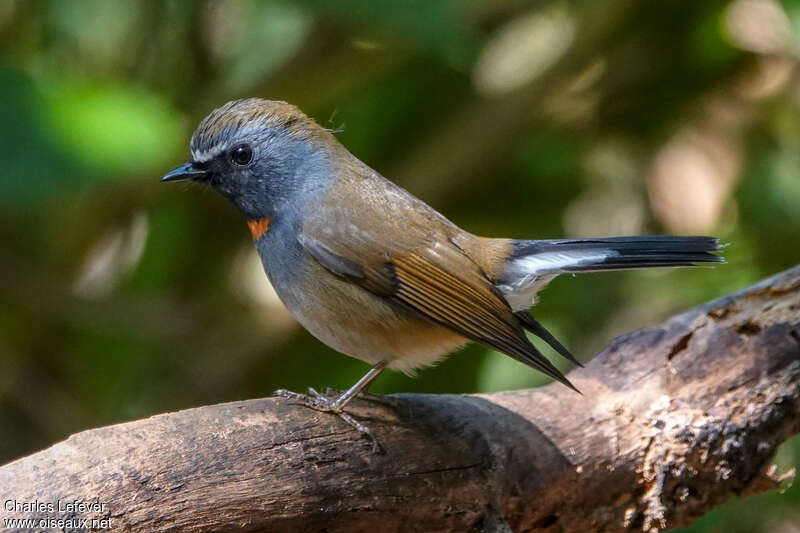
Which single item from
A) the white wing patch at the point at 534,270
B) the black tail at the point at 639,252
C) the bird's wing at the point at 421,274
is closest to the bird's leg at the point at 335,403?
the bird's wing at the point at 421,274

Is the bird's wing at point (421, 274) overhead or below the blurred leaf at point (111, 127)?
below

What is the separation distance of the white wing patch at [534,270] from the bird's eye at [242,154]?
1.02 meters

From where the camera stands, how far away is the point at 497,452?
127 inches

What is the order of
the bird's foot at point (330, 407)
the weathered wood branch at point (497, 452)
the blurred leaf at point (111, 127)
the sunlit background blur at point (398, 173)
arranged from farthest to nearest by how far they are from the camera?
the sunlit background blur at point (398, 173) < the blurred leaf at point (111, 127) < the bird's foot at point (330, 407) < the weathered wood branch at point (497, 452)

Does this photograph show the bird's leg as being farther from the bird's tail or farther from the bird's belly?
the bird's tail

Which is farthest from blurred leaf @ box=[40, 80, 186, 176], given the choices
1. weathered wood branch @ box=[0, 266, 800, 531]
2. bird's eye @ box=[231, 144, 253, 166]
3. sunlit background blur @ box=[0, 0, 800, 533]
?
weathered wood branch @ box=[0, 266, 800, 531]

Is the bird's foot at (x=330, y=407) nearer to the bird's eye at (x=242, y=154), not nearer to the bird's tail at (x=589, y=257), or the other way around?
the bird's tail at (x=589, y=257)

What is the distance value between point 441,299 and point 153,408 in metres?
2.82

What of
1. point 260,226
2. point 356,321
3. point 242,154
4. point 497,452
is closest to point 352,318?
point 356,321

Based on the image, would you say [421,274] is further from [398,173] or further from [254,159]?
[398,173]

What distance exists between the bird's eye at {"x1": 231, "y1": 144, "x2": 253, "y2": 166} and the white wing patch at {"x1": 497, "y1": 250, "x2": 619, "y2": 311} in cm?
102

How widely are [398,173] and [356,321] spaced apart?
2.37 m

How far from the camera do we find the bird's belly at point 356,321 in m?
3.33

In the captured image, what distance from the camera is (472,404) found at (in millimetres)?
3410
